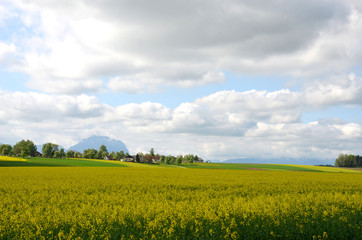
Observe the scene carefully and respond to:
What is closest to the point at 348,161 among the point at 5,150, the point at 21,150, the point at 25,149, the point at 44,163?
the point at 44,163

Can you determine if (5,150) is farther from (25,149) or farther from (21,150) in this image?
(25,149)

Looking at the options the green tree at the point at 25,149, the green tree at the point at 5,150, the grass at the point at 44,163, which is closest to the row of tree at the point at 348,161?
the grass at the point at 44,163

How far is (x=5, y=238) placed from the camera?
915 centimetres

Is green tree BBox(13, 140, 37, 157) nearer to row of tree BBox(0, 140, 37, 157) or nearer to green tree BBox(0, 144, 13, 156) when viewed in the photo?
row of tree BBox(0, 140, 37, 157)

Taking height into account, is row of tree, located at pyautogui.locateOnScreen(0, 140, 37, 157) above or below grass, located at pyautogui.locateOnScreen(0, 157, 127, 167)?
above

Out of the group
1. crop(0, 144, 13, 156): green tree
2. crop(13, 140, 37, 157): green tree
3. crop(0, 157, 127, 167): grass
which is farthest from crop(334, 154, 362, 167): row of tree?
crop(0, 144, 13, 156): green tree

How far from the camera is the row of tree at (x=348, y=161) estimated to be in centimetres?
17825

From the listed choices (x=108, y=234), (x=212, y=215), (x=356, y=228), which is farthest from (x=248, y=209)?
(x=108, y=234)

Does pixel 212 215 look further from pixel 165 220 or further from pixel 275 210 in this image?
pixel 275 210

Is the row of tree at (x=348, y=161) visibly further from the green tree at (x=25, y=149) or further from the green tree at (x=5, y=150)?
the green tree at (x=5, y=150)

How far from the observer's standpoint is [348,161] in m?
179

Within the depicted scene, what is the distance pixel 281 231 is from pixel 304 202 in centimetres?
581

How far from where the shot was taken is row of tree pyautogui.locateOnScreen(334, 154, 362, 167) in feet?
585

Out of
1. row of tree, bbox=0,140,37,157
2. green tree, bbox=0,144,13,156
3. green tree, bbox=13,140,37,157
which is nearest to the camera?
green tree, bbox=13,140,37,157
